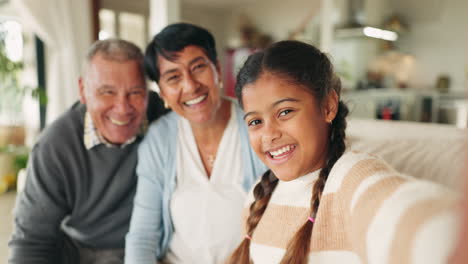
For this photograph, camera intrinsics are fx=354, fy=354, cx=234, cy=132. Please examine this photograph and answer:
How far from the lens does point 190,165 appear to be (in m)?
1.26

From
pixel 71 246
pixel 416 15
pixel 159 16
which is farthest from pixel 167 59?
pixel 416 15

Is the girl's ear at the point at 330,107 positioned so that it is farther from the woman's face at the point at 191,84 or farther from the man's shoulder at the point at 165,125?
the man's shoulder at the point at 165,125

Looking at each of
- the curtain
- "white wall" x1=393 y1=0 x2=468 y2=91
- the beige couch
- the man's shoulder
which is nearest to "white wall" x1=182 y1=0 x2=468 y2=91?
"white wall" x1=393 y1=0 x2=468 y2=91

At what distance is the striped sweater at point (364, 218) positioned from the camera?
1.39ft

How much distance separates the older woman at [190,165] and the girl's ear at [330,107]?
44cm

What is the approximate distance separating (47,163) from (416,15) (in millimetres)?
7033

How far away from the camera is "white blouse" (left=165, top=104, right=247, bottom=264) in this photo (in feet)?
3.92

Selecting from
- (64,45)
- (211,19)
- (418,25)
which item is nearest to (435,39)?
(418,25)

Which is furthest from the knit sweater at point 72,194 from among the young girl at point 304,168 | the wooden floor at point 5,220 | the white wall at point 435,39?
the white wall at point 435,39

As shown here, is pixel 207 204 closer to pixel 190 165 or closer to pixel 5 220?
pixel 190 165

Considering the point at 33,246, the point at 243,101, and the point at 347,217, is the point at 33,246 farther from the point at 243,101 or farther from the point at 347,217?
the point at 347,217

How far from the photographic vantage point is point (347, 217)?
2.17 ft

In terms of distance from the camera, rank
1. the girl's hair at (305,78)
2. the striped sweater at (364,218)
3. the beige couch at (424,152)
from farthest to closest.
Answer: the beige couch at (424,152), the girl's hair at (305,78), the striped sweater at (364,218)

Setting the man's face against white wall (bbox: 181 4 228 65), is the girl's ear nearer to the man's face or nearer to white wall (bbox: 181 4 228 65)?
the man's face
